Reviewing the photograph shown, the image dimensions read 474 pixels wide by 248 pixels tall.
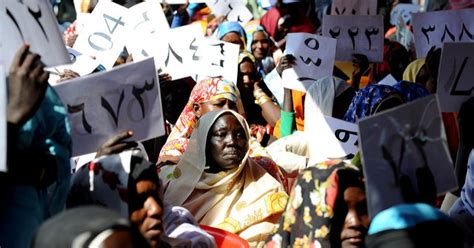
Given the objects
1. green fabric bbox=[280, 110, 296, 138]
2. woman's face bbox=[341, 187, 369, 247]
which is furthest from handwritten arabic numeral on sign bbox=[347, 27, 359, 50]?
woman's face bbox=[341, 187, 369, 247]

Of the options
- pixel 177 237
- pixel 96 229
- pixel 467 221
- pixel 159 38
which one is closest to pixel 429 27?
pixel 159 38

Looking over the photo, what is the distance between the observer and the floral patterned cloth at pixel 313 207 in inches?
170

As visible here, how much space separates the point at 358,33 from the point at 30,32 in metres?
4.96

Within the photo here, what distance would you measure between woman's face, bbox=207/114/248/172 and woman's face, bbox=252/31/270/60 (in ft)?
13.3

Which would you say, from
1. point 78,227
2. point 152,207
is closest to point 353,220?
point 152,207

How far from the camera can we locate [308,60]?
845 cm

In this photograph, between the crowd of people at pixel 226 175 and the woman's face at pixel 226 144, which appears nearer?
the crowd of people at pixel 226 175

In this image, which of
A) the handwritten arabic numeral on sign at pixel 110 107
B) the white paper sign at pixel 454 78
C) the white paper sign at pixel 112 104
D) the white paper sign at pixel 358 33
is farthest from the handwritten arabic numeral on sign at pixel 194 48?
the handwritten arabic numeral on sign at pixel 110 107

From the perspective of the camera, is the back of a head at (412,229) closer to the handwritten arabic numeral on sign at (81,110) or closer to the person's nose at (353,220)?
the person's nose at (353,220)

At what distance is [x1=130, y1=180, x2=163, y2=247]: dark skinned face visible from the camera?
171 inches

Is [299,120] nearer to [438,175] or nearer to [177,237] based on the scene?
[177,237]

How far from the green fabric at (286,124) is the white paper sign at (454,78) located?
239 centimetres

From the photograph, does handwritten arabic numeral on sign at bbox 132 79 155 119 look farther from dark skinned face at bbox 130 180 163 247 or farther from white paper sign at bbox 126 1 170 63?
white paper sign at bbox 126 1 170 63

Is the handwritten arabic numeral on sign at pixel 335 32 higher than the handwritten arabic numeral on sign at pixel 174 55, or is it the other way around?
the handwritten arabic numeral on sign at pixel 174 55
